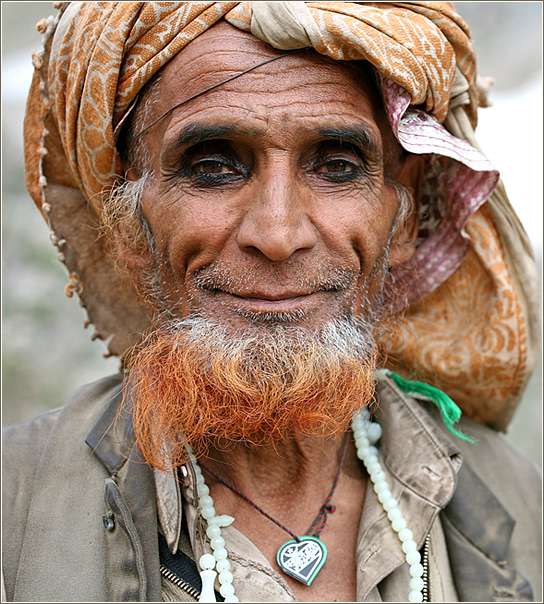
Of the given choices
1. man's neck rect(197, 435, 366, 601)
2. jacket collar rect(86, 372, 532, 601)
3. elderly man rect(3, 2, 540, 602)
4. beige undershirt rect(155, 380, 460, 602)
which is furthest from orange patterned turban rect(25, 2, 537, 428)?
man's neck rect(197, 435, 366, 601)

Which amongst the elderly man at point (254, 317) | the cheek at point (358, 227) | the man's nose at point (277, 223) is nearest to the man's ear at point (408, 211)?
the elderly man at point (254, 317)

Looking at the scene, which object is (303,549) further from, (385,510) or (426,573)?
(426,573)

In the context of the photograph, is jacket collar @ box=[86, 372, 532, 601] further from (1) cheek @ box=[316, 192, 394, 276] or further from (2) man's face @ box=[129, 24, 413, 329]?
(1) cheek @ box=[316, 192, 394, 276]

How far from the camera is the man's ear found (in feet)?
7.30

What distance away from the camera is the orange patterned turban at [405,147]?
5.93ft

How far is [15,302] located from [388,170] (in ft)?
11.2

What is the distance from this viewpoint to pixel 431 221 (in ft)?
8.07

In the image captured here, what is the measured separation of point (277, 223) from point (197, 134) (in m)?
0.38

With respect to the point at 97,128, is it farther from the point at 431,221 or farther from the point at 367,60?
the point at 431,221

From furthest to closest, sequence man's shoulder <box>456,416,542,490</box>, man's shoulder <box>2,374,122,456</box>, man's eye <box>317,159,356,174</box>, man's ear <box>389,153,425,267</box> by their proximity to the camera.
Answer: man's shoulder <box>456,416,542,490</box>, man's ear <box>389,153,425,267</box>, man's shoulder <box>2,374,122,456</box>, man's eye <box>317,159,356,174</box>

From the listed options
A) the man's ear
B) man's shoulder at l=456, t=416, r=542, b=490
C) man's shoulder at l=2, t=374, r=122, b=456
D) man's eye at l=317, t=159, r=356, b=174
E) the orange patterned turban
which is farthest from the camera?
man's shoulder at l=456, t=416, r=542, b=490

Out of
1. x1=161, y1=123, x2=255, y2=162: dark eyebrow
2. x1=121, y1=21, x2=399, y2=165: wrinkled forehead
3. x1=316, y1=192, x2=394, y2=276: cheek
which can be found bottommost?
x1=316, y1=192, x2=394, y2=276: cheek

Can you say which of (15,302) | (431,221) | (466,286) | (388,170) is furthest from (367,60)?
(15,302)

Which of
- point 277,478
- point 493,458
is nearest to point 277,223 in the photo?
point 277,478
